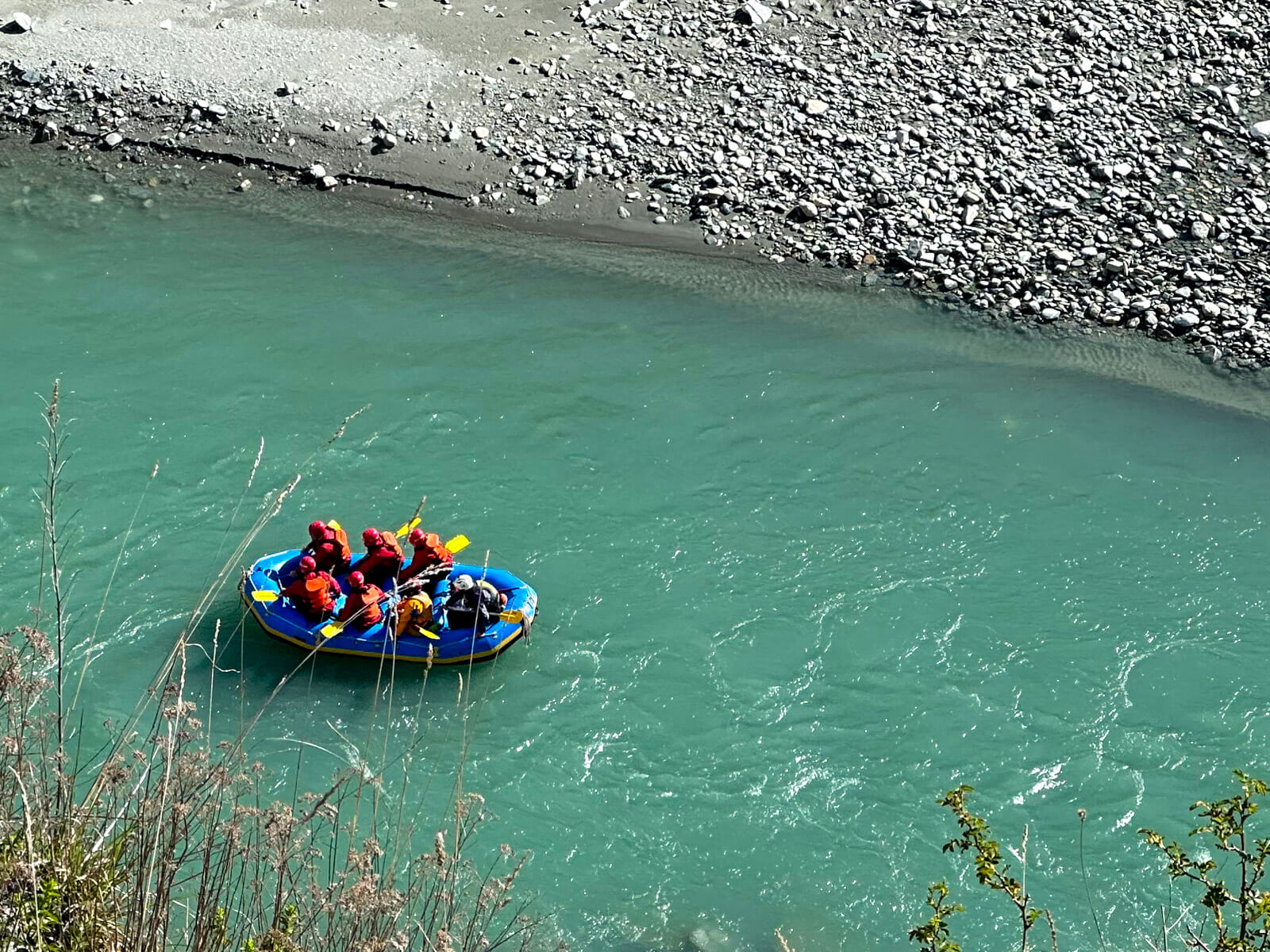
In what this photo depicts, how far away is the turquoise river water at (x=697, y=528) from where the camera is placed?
400 inches

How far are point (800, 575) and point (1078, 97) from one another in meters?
8.59

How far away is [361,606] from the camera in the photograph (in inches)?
431

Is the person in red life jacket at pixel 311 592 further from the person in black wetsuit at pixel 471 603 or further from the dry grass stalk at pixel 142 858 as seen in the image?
the dry grass stalk at pixel 142 858

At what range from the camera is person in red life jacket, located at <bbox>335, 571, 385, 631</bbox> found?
36.0 ft

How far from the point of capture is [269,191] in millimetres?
16359

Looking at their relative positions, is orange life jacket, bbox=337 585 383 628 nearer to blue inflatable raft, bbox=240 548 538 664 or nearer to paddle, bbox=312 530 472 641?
blue inflatable raft, bbox=240 548 538 664

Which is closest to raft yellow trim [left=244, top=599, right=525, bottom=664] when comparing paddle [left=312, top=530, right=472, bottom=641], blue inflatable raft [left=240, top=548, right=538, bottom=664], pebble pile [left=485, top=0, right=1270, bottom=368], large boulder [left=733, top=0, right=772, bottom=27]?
blue inflatable raft [left=240, top=548, right=538, bottom=664]

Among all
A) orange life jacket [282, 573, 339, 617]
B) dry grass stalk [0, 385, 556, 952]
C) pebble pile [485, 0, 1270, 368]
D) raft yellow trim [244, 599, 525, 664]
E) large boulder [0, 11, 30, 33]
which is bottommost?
raft yellow trim [244, 599, 525, 664]

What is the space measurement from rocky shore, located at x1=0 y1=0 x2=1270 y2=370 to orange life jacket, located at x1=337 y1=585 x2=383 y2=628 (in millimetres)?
6513

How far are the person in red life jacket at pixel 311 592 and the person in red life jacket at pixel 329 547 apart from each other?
156mm

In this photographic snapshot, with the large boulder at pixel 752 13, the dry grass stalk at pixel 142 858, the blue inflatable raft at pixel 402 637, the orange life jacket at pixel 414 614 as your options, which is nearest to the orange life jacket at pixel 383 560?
the blue inflatable raft at pixel 402 637

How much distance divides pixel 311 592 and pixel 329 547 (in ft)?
1.54

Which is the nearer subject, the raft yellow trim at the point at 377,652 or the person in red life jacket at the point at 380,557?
the raft yellow trim at the point at 377,652

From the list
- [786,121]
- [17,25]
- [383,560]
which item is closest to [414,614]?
[383,560]
